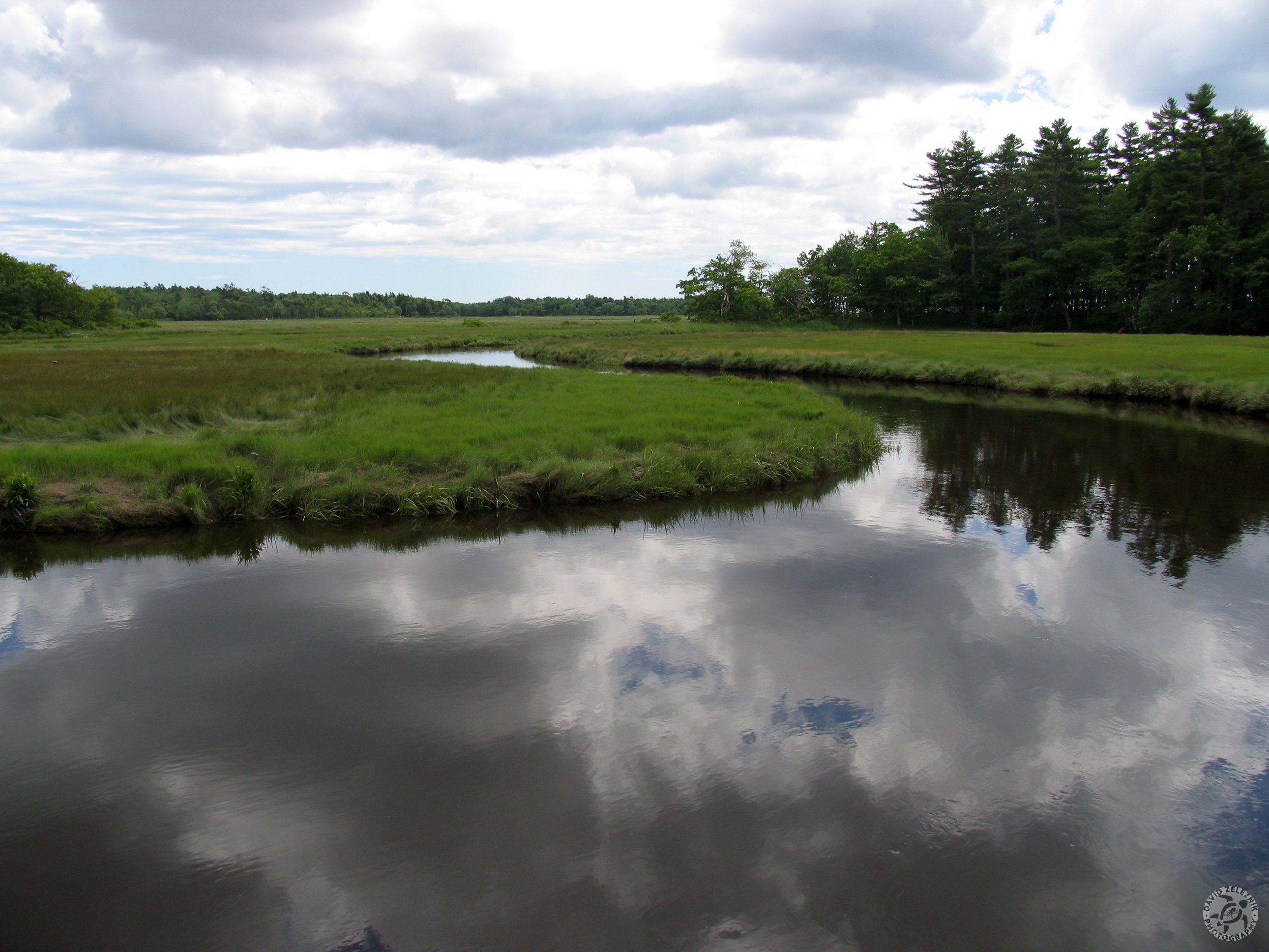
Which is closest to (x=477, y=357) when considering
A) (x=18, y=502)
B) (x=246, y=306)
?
(x=18, y=502)

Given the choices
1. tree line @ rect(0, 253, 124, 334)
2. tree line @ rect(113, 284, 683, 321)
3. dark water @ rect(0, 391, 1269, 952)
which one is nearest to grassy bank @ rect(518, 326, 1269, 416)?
dark water @ rect(0, 391, 1269, 952)

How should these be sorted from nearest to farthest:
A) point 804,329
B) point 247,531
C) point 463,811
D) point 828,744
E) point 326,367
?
point 463,811, point 828,744, point 247,531, point 326,367, point 804,329

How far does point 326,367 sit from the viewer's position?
3111 centimetres

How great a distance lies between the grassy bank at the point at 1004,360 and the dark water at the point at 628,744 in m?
17.8

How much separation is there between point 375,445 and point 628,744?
9.78 metres

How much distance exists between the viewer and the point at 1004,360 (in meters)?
33.7

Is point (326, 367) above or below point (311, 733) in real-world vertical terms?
above

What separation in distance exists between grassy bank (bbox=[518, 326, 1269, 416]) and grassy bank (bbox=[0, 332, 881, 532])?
39.9 feet

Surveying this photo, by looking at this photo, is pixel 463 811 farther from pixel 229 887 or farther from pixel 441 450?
pixel 441 450

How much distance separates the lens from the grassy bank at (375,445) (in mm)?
11656

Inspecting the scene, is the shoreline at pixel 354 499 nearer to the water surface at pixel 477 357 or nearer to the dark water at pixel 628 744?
the dark water at pixel 628 744

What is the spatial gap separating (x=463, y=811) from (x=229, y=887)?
139 cm

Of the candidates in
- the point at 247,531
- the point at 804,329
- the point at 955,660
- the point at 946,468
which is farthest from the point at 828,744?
the point at 804,329

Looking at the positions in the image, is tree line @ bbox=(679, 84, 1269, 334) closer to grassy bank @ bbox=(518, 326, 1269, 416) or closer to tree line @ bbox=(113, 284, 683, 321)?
grassy bank @ bbox=(518, 326, 1269, 416)
